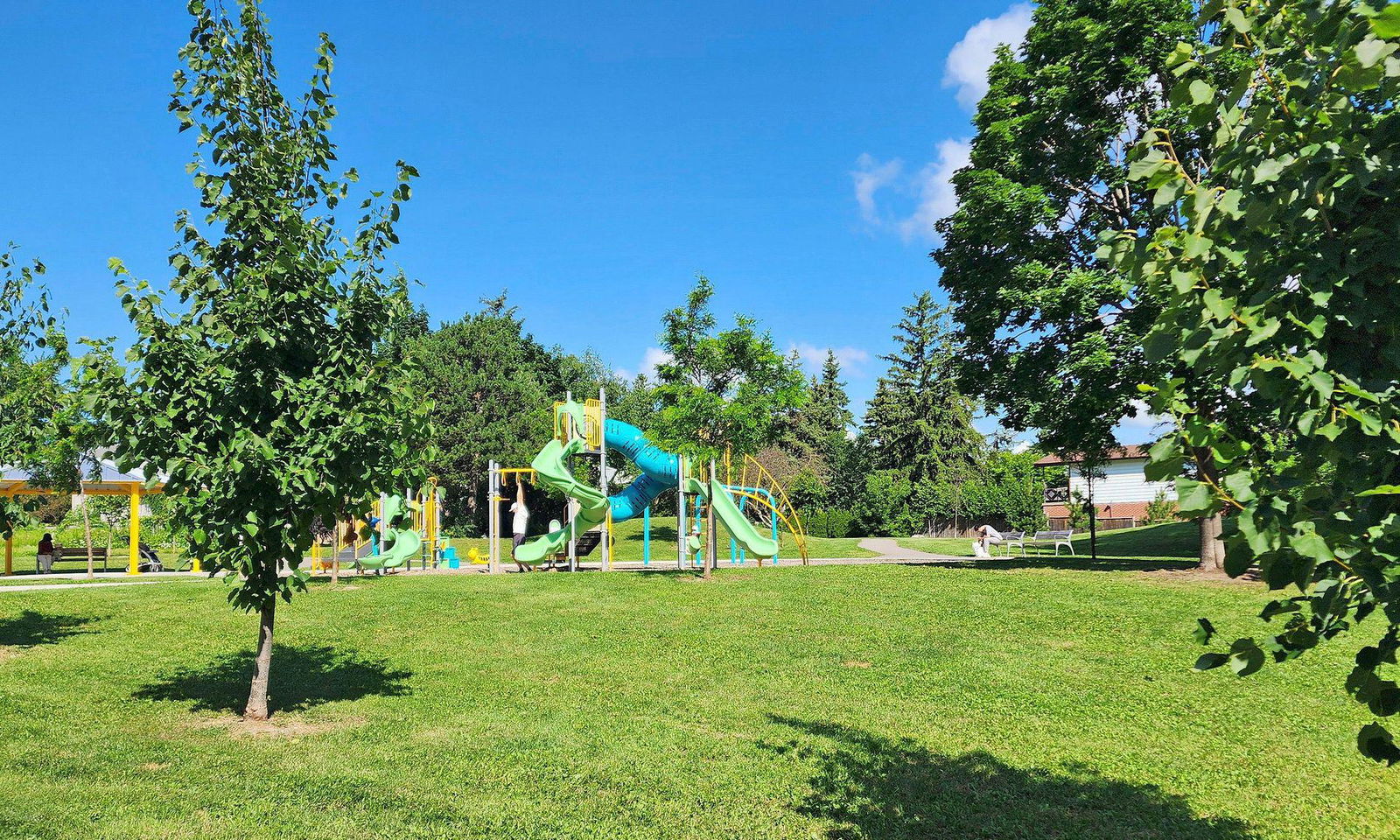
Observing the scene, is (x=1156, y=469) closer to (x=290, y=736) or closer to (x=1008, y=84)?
(x=290, y=736)

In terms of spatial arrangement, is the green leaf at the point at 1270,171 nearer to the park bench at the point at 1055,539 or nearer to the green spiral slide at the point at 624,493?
the green spiral slide at the point at 624,493

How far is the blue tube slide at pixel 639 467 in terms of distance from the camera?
24605mm

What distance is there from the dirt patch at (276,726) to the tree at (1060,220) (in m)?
14.5

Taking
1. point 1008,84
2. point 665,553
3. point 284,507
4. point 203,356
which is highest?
point 1008,84

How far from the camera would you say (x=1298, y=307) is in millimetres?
2410

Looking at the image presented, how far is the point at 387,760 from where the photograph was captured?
672cm

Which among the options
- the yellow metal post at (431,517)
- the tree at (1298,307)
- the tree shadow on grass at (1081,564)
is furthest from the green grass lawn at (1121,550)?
the tree at (1298,307)

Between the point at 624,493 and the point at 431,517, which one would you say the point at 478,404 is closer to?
the point at 431,517

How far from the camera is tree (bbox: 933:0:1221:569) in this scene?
17484 millimetres

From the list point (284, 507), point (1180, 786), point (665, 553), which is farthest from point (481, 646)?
point (665, 553)

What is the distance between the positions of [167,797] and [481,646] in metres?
6.30

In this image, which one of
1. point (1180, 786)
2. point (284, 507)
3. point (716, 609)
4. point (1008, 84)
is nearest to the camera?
point (1180, 786)

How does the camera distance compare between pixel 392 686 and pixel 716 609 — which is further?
pixel 716 609

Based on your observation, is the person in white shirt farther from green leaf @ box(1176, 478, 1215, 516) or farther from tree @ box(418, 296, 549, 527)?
green leaf @ box(1176, 478, 1215, 516)
